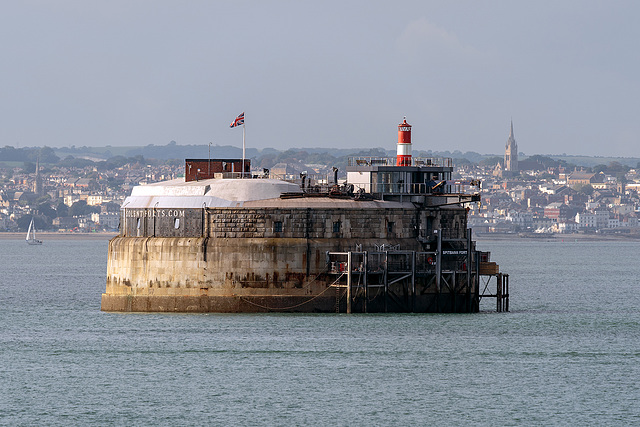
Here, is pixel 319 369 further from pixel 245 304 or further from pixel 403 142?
pixel 403 142

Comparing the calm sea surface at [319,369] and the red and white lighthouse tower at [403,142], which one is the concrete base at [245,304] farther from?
the red and white lighthouse tower at [403,142]

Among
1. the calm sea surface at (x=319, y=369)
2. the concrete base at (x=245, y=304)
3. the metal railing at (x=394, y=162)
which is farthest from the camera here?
the metal railing at (x=394, y=162)

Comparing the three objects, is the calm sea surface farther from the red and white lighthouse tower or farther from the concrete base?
the red and white lighthouse tower

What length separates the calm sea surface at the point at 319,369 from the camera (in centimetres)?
3825

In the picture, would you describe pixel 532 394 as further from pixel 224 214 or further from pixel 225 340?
pixel 224 214

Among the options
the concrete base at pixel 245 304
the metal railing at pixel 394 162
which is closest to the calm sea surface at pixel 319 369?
the concrete base at pixel 245 304

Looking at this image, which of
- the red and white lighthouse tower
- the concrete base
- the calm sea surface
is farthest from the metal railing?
the concrete base

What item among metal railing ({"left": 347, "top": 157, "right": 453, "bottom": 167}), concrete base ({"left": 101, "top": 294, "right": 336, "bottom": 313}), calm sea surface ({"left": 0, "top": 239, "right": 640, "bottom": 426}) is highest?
metal railing ({"left": 347, "top": 157, "right": 453, "bottom": 167})

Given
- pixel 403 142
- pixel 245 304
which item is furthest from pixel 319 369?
pixel 403 142

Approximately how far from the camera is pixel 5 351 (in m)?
49.2

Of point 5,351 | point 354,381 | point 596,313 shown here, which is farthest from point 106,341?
point 596,313

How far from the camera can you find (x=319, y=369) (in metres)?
44.5

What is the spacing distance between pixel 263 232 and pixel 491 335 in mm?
9919

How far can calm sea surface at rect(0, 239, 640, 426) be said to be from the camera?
125ft
